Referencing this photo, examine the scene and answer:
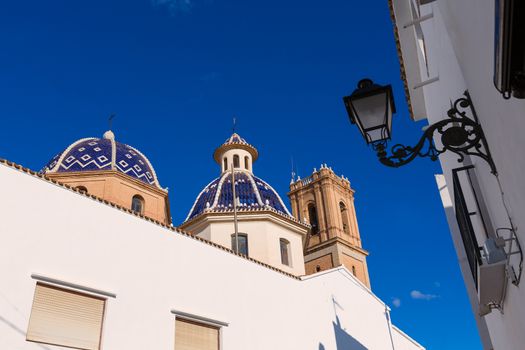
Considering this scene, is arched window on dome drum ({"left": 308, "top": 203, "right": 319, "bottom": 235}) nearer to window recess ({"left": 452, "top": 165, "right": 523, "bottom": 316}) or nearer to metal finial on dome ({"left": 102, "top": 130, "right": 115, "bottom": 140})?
metal finial on dome ({"left": 102, "top": 130, "right": 115, "bottom": 140})

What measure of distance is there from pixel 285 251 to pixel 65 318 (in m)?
11.3

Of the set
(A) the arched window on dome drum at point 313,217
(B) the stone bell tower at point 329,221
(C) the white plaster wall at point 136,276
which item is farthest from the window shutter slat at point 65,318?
(A) the arched window on dome drum at point 313,217

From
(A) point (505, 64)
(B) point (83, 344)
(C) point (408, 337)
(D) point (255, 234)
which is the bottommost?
(A) point (505, 64)

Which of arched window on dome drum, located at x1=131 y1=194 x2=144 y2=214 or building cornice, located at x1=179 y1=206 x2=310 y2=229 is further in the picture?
building cornice, located at x1=179 y1=206 x2=310 y2=229

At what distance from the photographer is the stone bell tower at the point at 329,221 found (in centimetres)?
3697

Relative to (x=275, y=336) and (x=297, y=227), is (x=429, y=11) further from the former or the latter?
(x=297, y=227)

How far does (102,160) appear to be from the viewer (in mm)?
17359

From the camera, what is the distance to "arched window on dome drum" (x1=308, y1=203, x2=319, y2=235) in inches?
1567

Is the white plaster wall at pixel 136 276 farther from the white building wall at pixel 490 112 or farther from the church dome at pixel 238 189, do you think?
the white building wall at pixel 490 112

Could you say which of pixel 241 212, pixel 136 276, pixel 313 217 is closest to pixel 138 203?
pixel 241 212

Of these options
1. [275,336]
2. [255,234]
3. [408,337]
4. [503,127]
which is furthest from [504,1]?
[408,337]

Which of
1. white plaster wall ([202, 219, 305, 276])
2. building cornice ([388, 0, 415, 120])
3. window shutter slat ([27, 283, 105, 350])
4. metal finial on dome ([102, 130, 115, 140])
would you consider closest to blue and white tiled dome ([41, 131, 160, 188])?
metal finial on dome ([102, 130, 115, 140])

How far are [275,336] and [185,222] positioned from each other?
8.24 metres

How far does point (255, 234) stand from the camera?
18422 mm
